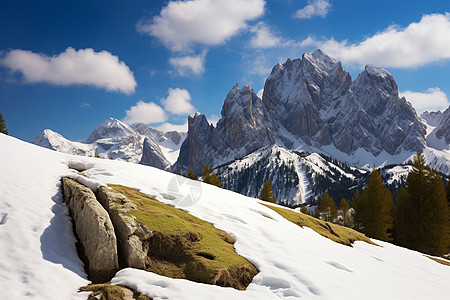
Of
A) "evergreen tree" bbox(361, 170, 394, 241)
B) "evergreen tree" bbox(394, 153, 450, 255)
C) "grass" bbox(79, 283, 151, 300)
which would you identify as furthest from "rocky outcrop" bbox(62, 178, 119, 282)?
"evergreen tree" bbox(394, 153, 450, 255)

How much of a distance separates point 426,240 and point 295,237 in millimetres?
27839

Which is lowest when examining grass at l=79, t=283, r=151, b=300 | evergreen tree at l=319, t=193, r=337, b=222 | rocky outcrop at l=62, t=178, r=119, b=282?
grass at l=79, t=283, r=151, b=300

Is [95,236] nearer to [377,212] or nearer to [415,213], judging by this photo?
[377,212]

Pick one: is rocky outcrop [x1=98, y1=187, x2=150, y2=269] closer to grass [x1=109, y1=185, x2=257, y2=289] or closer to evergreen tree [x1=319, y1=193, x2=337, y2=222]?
grass [x1=109, y1=185, x2=257, y2=289]

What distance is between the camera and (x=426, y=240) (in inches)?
1308

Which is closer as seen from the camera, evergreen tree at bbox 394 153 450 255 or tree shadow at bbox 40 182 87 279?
tree shadow at bbox 40 182 87 279

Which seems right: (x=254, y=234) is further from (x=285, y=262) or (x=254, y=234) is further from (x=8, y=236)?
(x=8, y=236)

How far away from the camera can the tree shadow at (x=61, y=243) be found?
28.7 feet

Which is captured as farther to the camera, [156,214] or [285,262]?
[156,214]

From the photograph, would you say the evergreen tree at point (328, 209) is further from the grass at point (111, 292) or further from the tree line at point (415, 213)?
the grass at point (111, 292)

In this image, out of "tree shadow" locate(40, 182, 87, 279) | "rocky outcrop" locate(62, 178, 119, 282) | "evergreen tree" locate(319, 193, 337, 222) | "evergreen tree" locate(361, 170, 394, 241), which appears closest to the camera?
"tree shadow" locate(40, 182, 87, 279)

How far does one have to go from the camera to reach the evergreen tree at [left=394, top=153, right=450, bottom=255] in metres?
32.8

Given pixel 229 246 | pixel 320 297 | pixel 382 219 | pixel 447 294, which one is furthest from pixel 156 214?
pixel 382 219

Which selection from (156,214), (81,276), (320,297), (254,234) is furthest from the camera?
(254,234)
